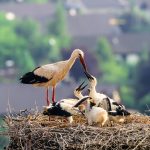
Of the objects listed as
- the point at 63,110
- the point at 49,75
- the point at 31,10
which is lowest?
the point at 63,110

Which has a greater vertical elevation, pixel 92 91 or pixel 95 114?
pixel 92 91

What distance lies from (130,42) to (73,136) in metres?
80.2

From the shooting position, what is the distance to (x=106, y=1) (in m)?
110

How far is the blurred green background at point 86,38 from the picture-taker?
72625mm

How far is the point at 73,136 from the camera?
10.4 metres

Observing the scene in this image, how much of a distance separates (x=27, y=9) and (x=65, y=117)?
3491 inches

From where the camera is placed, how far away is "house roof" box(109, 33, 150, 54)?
88.3 metres

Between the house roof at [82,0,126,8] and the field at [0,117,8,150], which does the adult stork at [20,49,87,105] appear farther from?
the house roof at [82,0,126,8]

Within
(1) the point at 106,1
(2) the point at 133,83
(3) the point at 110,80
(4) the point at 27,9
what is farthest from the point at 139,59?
(1) the point at 106,1

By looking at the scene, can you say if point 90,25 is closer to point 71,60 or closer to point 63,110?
point 71,60

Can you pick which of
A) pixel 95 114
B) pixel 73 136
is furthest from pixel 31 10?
pixel 73 136

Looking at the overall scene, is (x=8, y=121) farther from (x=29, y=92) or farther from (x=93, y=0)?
(x=93, y=0)

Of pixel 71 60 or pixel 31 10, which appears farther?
pixel 31 10

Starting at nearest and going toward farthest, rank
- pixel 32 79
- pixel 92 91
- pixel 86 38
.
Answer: pixel 92 91
pixel 32 79
pixel 86 38
